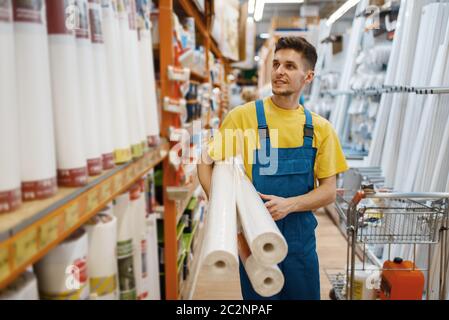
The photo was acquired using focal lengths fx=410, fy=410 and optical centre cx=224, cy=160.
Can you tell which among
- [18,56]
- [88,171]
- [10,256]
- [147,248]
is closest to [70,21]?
[18,56]

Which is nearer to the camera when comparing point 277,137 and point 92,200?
point 92,200

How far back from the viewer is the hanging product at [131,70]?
127cm

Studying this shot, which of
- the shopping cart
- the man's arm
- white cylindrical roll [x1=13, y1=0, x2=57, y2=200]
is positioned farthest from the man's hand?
the shopping cart

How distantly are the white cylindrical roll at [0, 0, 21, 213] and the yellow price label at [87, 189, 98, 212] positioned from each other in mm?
283

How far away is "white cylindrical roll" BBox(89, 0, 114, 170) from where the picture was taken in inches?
40.5

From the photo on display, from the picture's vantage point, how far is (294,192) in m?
1.30

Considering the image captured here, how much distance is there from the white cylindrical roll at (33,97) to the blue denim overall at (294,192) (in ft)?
2.18

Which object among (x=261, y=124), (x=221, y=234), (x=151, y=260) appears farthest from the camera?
(x=151, y=260)

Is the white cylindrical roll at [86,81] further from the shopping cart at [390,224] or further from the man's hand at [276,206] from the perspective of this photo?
the shopping cart at [390,224]

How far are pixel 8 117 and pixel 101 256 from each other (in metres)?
0.53

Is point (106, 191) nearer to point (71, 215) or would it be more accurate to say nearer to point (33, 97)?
point (71, 215)

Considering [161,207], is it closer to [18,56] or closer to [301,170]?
[301,170]

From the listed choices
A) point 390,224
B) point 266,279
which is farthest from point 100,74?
point 390,224
